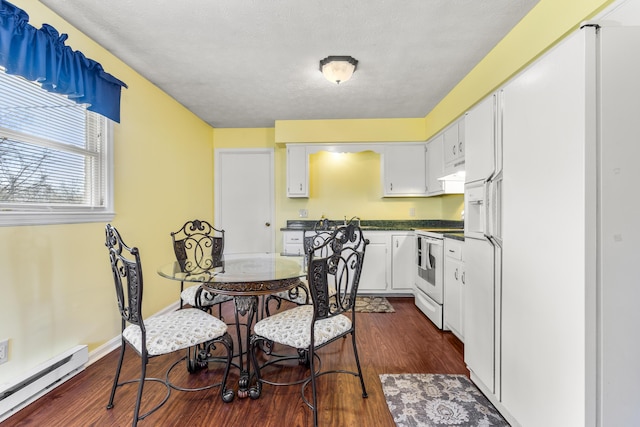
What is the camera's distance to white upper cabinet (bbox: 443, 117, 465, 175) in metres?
2.84

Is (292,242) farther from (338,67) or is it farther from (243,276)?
(338,67)

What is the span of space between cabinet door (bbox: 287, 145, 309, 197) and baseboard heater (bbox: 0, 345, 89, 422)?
107 inches

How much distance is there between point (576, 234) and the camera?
3.43 feet

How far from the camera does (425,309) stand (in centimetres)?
302

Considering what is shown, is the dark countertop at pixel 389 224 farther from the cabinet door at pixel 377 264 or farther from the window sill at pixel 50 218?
the window sill at pixel 50 218

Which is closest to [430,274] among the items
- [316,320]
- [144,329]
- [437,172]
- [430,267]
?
[430,267]

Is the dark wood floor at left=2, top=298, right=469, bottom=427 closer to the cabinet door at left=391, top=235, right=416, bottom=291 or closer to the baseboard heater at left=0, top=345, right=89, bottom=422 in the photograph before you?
the baseboard heater at left=0, top=345, right=89, bottom=422

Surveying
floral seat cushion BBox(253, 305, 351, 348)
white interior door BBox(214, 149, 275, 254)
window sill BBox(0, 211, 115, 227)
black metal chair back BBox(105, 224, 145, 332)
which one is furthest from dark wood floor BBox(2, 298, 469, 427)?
white interior door BBox(214, 149, 275, 254)

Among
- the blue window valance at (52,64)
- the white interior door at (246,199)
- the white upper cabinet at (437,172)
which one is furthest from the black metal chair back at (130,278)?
the white upper cabinet at (437,172)

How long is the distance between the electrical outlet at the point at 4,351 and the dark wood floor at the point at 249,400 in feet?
0.99

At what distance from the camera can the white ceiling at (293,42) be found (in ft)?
5.83

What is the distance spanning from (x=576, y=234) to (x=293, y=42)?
81.9 inches

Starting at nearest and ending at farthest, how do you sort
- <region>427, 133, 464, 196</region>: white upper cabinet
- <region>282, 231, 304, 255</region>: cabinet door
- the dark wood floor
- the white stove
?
the dark wood floor
the white stove
<region>427, 133, 464, 196</region>: white upper cabinet
<region>282, 231, 304, 255</region>: cabinet door

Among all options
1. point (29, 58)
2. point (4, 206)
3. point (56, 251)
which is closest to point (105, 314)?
point (56, 251)
